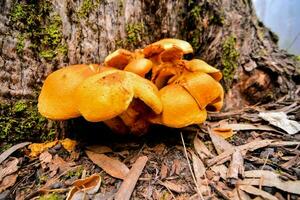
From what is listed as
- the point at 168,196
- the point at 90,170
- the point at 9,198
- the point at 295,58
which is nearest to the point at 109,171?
the point at 90,170

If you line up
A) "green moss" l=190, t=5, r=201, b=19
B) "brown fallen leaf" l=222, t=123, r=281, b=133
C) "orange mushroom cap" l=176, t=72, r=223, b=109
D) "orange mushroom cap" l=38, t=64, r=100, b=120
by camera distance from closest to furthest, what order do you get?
"orange mushroom cap" l=38, t=64, r=100, b=120, "orange mushroom cap" l=176, t=72, r=223, b=109, "brown fallen leaf" l=222, t=123, r=281, b=133, "green moss" l=190, t=5, r=201, b=19

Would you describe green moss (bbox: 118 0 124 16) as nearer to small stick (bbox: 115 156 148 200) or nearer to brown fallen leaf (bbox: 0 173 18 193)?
small stick (bbox: 115 156 148 200)

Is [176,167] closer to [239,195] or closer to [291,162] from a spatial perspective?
[239,195]

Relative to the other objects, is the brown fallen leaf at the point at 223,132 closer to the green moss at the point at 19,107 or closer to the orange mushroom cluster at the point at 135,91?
the orange mushroom cluster at the point at 135,91

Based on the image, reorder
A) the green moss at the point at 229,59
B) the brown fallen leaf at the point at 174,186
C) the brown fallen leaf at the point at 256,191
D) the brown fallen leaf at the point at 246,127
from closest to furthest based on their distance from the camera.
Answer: the brown fallen leaf at the point at 256,191, the brown fallen leaf at the point at 174,186, the brown fallen leaf at the point at 246,127, the green moss at the point at 229,59

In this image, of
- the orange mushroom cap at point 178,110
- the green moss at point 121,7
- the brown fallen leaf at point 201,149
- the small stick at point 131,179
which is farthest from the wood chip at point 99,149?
the green moss at point 121,7

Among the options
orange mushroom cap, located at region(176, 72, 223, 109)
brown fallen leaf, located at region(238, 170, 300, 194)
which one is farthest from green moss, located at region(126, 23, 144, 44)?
brown fallen leaf, located at region(238, 170, 300, 194)
